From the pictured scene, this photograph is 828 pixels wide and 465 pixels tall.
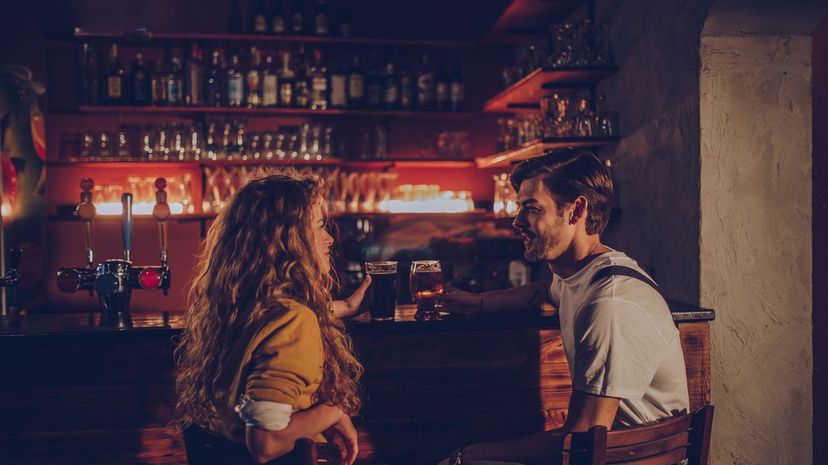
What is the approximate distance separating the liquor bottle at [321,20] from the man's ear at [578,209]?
10.8ft

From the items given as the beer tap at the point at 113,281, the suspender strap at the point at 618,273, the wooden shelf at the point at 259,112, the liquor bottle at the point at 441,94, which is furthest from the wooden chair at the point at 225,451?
the liquor bottle at the point at 441,94

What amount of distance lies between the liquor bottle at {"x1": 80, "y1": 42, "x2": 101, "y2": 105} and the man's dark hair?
350 cm

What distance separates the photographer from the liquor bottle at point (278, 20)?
4680 mm

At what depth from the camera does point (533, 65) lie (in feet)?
12.8

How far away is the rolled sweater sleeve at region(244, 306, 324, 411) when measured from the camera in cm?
131

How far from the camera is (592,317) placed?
5.07ft

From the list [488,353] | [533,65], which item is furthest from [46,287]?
[488,353]

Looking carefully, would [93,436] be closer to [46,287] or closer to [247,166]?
[247,166]

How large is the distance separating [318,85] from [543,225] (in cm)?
314

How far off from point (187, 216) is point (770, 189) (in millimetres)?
3256

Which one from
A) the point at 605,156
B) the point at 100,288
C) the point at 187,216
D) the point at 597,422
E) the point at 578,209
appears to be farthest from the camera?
the point at 187,216

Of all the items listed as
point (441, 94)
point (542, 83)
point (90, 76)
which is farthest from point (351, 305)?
point (90, 76)

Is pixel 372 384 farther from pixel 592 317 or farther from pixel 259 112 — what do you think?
pixel 259 112

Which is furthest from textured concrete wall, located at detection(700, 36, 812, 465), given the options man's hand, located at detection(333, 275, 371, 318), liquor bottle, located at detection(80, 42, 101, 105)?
liquor bottle, located at detection(80, 42, 101, 105)
